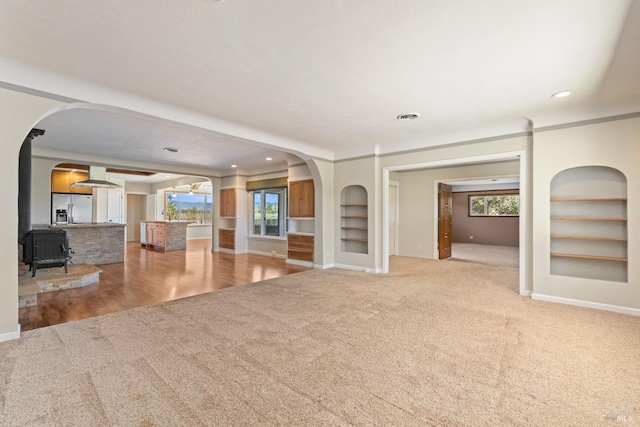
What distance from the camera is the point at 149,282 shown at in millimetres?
5008

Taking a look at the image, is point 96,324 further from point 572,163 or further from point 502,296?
point 572,163

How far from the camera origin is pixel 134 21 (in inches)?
79.1

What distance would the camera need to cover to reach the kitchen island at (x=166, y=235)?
917 centimetres

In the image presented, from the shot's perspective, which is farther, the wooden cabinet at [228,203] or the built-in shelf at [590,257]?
the wooden cabinet at [228,203]

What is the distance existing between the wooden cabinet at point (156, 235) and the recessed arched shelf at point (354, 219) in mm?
6011

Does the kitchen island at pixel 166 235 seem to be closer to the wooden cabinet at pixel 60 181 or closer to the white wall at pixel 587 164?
the wooden cabinet at pixel 60 181

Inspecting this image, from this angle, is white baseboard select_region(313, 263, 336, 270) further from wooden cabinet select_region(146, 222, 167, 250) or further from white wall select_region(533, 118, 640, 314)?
wooden cabinet select_region(146, 222, 167, 250)

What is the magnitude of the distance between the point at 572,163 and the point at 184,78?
4.71 metres

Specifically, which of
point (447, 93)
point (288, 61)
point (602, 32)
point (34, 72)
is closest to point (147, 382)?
point (288, 61)

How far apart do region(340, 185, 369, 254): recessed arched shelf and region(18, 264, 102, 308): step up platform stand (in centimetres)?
464

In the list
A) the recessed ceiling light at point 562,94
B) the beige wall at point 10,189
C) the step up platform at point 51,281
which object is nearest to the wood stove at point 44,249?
the step up platform at point 51,281

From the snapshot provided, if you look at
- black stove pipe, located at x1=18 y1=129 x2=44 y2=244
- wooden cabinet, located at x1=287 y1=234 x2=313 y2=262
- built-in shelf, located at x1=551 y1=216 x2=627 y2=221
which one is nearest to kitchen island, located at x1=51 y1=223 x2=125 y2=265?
black stove pipe, located at x1=18 y1=129 x2=44 y2=244

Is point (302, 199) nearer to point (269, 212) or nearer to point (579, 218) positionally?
point (269, 212)

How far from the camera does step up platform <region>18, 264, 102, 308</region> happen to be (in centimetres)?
370
